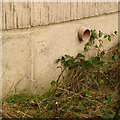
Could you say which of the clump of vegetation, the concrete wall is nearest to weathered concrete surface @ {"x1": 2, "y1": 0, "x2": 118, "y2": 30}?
the concrete wall

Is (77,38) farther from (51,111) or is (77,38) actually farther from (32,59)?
(51,111)

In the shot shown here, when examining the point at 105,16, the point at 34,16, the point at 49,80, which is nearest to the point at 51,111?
the point at 49,80

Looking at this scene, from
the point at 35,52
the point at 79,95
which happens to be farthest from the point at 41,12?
the point at 79,95

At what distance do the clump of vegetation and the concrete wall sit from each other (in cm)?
10

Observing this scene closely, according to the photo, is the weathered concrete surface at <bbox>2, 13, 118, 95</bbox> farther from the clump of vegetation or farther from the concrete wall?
the clump of vegetation

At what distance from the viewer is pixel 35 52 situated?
9.39 ft

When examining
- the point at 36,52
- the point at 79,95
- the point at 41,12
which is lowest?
the point at 79,95

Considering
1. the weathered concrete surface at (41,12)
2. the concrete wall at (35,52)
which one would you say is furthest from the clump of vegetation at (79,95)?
the weathered concrete surface at (41,12)

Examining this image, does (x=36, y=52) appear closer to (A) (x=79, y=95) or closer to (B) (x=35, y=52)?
(B) (x=35, y=52)

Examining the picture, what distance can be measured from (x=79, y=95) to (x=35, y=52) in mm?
687

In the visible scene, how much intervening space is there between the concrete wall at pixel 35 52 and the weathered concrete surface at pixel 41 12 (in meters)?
0.07

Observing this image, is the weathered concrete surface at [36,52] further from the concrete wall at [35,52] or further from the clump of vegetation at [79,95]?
the clump of vegetation at [79,95]

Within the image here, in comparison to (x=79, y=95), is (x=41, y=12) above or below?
above

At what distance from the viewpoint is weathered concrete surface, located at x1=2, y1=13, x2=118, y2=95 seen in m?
2.66
